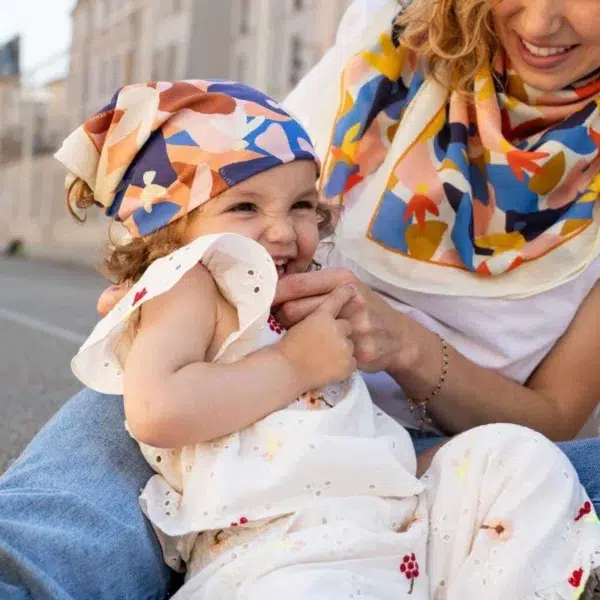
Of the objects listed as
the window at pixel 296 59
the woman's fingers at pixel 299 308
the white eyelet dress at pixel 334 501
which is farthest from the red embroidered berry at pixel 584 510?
the window at pixel 296 59

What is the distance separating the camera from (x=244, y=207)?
1.62m

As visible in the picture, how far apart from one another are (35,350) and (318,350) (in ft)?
13.7

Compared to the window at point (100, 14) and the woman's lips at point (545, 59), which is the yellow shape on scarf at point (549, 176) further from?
the window at point (100, 14)

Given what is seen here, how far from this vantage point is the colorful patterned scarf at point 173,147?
1577 mm

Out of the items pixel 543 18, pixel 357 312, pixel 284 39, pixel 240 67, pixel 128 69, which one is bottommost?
pixel 128 69

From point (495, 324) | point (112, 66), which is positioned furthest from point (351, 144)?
point (112, 66)

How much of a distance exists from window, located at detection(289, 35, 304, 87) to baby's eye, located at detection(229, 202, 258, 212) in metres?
16.1

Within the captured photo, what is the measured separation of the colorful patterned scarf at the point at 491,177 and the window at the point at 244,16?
18346mm

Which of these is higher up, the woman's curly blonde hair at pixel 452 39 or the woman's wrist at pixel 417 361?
the woman's curly blonde hair at pixel 452 39

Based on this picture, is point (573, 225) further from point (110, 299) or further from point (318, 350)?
point (110, 299)

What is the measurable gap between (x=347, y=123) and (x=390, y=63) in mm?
152

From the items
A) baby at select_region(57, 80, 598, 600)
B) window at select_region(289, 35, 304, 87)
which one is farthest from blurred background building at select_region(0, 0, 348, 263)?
baby at select_region(57, 80, 598, 600)

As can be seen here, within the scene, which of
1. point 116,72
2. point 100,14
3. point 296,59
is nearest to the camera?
point 296,59

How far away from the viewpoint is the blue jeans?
1221 mm
